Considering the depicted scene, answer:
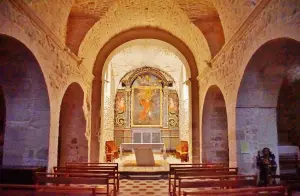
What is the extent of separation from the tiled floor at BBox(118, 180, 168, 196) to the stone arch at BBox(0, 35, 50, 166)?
2.32 metres

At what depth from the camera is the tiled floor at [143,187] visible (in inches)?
267

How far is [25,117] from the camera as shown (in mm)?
6098

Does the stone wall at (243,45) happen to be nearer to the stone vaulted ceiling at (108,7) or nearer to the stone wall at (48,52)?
the stone vaulted ceiling at (108,7)

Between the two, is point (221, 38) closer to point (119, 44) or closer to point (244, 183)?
point (119, 44)

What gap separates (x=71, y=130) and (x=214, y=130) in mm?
5235

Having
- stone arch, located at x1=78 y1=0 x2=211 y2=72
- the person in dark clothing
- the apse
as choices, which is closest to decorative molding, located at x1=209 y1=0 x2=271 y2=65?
stone arch, located at x1=78 y1=0 x2=211 y2=72

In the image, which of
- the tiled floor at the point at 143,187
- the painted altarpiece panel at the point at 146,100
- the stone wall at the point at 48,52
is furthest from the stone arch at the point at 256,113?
the painted altarpiece panel at the point at 146,100

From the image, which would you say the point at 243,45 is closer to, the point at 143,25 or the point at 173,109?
the point at 143,25

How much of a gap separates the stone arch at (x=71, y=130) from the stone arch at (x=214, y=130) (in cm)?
442

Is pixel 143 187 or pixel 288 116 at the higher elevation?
pixel 288 116

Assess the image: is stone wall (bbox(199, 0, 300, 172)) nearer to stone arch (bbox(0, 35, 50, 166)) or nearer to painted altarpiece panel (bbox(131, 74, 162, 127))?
stone arch (bbox(0, 35, 50, 166))

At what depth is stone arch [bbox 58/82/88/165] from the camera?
956cm

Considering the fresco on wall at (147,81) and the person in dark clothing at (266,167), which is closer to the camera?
the person in dark clothing at (266,167)

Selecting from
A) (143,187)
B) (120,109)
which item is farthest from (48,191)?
(120,109)
